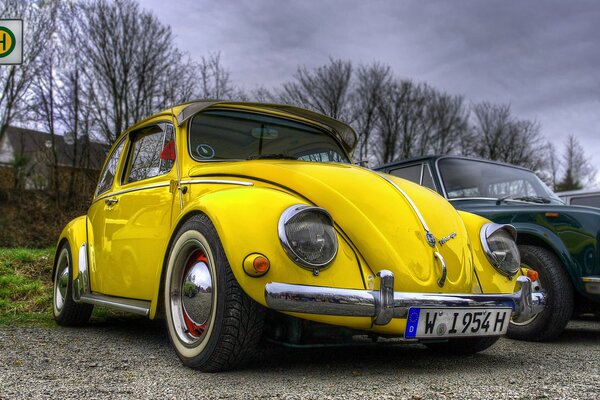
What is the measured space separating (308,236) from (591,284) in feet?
9.44

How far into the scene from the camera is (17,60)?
5.12m

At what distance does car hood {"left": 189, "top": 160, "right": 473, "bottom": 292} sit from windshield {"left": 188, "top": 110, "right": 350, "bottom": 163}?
467mm

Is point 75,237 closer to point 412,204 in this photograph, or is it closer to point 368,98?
point 412,204

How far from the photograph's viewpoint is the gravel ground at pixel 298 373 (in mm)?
2373

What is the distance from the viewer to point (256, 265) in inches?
98.0

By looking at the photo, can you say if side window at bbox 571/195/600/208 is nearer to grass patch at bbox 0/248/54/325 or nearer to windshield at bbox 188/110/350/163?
windshield at bbox 188/110/350/163

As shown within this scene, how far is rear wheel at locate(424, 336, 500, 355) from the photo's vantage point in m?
3.45

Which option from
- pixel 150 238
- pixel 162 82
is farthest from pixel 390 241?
pixel 162 82

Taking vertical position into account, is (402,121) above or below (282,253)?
above

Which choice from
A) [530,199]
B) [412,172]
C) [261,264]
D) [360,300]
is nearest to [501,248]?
[360,300]

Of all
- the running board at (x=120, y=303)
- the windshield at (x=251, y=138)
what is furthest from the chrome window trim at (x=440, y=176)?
A: the running board at (x=120, y=303)

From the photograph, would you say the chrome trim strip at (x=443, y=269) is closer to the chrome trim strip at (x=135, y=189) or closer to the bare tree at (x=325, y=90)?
the chrome trim strip at (x=135, y=189)

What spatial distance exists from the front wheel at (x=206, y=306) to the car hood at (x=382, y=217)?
49 centimetres

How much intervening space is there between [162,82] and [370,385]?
20.0 m
